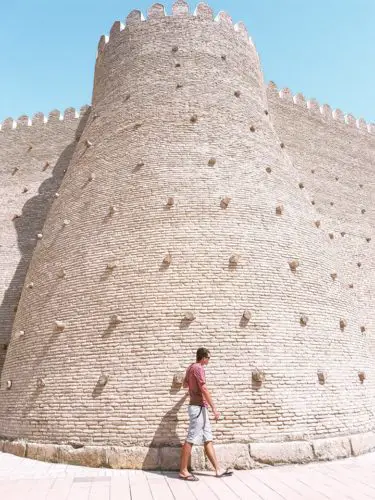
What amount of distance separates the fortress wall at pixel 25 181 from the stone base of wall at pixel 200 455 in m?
6.14

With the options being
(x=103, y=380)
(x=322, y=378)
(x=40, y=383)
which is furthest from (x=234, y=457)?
(x=40, y=383)

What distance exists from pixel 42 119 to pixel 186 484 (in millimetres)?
13024

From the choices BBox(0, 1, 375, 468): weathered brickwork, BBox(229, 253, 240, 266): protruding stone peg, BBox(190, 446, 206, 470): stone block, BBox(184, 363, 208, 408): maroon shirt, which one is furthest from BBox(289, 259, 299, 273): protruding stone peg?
BBox(190, 446, 206, 470): stone block

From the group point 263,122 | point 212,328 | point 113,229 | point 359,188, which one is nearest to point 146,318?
point 212,328

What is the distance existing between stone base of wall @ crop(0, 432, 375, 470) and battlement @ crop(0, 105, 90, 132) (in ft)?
36.6

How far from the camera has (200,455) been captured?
18.5 feet

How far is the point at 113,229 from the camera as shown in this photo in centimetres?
774

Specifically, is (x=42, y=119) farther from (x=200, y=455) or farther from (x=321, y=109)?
(x=200, y=455)

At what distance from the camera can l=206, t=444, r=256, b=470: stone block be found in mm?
5586

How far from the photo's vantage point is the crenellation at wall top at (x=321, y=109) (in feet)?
46.9

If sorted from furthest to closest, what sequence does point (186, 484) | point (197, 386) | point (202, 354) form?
point (202, 354)
point (197, 386)
point (186, 484)

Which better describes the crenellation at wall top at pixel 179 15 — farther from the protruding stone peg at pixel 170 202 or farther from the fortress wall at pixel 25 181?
the protruding stone peg at pixel 170 202

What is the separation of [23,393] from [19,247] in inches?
249

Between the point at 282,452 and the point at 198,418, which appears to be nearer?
the point at 198,418
